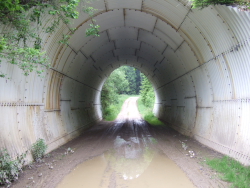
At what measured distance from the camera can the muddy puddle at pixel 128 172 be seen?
15.9 feet

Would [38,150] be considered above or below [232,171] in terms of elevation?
above

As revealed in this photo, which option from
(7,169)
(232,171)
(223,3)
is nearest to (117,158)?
(7,169)

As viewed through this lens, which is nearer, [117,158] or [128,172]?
[128,172]

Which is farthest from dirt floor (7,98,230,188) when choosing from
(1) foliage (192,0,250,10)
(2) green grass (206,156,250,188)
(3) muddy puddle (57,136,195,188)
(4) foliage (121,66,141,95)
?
(4) foliage (121,66,141,95)

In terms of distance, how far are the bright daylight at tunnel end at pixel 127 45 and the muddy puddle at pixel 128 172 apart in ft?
5.68

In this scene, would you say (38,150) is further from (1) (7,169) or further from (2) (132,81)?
(2) (132,81)

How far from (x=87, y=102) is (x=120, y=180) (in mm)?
11028

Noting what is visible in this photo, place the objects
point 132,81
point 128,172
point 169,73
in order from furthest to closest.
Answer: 1. point 132,81
2. point 169,73
3. point 128,172

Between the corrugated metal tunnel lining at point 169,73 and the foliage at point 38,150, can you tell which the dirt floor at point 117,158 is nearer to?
the foliage at point 38,150

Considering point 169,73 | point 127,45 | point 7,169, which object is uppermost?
point 127,45

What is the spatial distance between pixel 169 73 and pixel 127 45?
3.10 m

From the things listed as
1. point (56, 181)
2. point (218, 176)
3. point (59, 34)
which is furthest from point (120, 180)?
point (59, 34)

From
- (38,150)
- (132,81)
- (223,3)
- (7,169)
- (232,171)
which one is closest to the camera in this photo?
(7,169)

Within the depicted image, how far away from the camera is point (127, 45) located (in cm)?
1319
